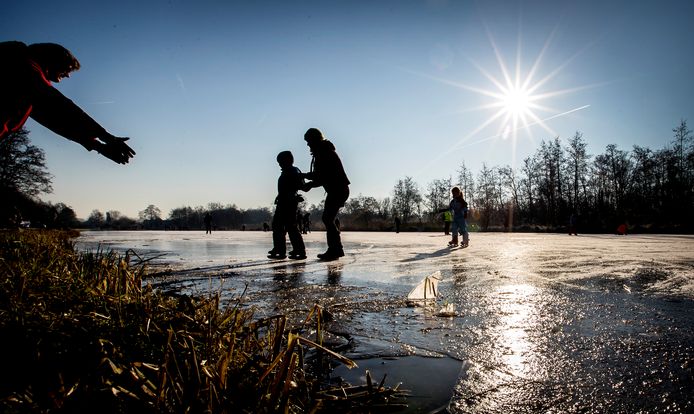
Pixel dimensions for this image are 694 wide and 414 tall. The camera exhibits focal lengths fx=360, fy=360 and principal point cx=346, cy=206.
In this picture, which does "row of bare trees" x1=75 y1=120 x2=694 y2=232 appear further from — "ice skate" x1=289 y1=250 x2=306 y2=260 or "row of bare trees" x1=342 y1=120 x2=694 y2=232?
"ice skate" x1=289 y1=250 x2=306 y2=260

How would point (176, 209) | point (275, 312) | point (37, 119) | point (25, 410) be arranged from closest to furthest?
point (25, 410) → point (275, 312) → point (37, 119) → point (176, 209)

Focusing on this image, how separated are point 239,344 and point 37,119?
307 centimetres

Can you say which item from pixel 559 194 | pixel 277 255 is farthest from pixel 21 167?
pixel 559 194

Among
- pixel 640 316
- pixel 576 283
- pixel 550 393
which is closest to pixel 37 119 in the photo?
pixel 550 393

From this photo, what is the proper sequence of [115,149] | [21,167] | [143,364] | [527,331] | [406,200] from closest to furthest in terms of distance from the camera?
[143,364] < [527,331] < [115,149] < [21,167] < [406,200]

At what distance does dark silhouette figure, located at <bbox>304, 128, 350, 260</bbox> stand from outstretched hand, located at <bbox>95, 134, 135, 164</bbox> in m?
3.52

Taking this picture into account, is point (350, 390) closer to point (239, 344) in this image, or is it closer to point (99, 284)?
point (239, 344)

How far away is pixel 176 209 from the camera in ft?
504

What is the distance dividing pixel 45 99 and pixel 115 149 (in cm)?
63

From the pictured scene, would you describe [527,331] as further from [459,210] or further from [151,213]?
[151,213]

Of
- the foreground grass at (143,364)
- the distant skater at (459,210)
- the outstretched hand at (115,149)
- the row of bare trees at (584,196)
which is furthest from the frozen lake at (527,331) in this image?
the row of bare trees at (584,196)

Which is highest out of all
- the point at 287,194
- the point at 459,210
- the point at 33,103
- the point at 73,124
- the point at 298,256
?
the point at 33,103

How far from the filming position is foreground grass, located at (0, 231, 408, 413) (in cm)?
95

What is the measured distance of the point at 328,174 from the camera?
6.57m
